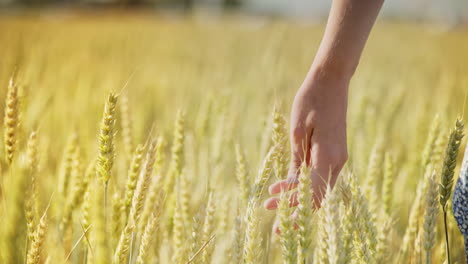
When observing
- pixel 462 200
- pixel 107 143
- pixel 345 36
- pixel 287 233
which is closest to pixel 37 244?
pixel 107 143

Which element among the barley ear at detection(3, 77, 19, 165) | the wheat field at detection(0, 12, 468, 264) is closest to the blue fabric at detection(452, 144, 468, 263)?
the wheat field at detection(0, 12, 468, 264)

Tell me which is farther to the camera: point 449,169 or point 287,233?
point 449,169

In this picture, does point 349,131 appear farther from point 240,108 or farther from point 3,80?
point 3,80

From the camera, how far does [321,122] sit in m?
0.85

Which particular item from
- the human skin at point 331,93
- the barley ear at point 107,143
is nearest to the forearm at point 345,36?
the human skin at point 331,93

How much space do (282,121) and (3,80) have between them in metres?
1.90

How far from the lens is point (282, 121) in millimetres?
948

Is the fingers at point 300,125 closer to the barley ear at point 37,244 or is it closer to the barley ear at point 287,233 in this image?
the barley ear at point 287,233

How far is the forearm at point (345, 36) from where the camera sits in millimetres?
831

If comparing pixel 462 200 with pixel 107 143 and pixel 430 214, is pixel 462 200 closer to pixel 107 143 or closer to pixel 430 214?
pixel 430 214

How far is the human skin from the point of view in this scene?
2.76 feet

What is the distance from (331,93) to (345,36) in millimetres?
108

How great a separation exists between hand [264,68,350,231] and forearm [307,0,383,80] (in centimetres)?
2

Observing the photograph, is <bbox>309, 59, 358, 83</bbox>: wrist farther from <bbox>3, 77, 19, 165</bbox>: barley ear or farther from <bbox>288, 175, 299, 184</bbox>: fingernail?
<bbox>3, 77, 19, 165</bbox>: barley ear
